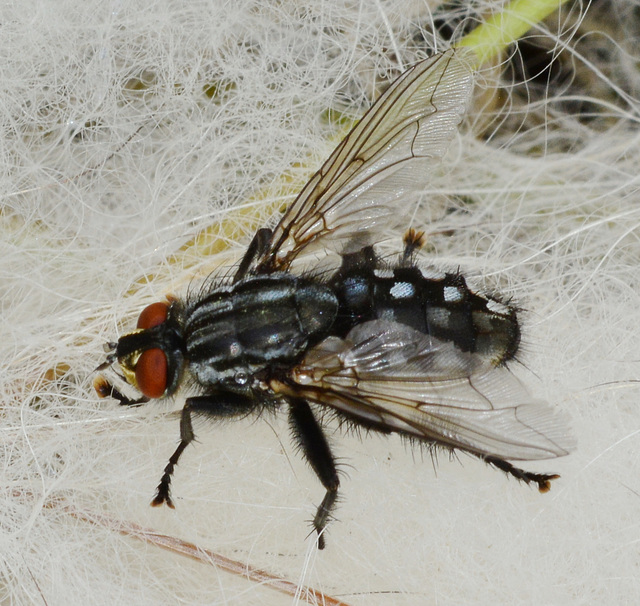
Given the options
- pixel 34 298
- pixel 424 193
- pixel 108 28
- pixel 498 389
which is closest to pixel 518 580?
pixel 498 389

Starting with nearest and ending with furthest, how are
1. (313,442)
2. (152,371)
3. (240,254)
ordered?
(152,371) → (313,442) → (240,254)

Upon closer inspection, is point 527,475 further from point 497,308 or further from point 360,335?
point 360,335

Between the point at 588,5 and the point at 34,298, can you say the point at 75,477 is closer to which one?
the point at 34,298

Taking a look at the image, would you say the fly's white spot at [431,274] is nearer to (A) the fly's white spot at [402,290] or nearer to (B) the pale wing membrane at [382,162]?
(A) the fly's white spot at [402,290]

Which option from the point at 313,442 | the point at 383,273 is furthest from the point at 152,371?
the point at 383,273

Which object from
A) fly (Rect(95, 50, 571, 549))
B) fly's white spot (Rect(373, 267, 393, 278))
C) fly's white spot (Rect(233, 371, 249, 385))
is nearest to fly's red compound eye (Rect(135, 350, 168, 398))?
fly (Rect(95, 50, 571, 549))

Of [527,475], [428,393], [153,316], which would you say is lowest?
[527,475]

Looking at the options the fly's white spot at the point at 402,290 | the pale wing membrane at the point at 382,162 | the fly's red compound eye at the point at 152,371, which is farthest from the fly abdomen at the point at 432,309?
the fly's red compound eye at the point at 152,371
